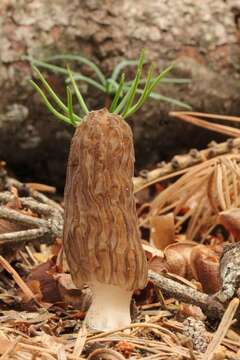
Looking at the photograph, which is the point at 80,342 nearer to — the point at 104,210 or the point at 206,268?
the point at 104,210

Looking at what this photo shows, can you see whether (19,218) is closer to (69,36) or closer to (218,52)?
(69,36)

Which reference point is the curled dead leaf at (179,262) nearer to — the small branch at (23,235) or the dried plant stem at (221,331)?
the small branch at (23,235)

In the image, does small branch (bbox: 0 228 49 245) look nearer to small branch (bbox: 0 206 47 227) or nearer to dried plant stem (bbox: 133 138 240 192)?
small branch (bbox: 0 206 47 227)

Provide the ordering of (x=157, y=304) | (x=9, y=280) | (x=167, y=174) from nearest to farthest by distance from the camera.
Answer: (x=157, y=304) → (x=9, y=280) → (x=167, y=174)

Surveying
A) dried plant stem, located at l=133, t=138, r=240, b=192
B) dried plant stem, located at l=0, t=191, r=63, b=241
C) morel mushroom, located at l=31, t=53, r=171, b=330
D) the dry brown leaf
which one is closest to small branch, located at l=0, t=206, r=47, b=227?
dried plant stem, located at l=0, t=191, r=63, b=241

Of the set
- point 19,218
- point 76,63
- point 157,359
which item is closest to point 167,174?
point 76,63

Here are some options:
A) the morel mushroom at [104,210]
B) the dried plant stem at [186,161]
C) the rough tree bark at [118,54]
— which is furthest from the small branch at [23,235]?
the rough tree bark at [118,54]

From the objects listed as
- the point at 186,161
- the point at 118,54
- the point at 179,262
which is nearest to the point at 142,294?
the point at 179,262
